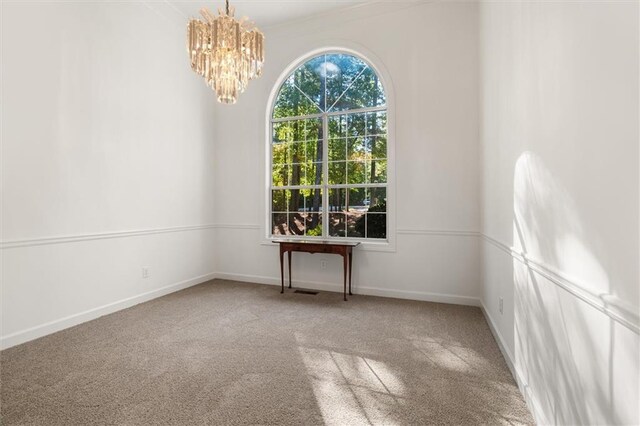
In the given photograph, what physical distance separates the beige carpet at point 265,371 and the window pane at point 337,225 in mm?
1223

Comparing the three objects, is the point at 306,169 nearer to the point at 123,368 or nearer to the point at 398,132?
the point at 398,132

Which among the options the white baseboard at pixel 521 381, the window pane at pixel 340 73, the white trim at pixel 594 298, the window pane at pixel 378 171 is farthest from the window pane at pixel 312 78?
the white trim at pixel 594 298

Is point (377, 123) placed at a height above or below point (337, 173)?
above

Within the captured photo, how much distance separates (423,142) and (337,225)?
1549 mm

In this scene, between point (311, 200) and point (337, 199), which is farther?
point (311, 200)

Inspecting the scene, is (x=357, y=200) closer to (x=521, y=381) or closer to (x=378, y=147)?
(x=378, y=147)

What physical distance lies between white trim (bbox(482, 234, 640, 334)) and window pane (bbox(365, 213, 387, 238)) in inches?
91.7

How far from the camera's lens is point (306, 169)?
462cm

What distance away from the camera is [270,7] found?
13.6 feet

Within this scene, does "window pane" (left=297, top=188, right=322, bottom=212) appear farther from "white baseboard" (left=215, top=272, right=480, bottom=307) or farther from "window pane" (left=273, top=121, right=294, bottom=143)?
"white baseboard" (left=215, top=272, right=480, bottom=307)

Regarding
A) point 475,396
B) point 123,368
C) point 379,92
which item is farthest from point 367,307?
point 379,92

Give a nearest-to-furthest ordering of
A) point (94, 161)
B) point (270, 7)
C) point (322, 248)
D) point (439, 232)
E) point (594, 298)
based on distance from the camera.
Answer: point (594, 298)
point (94, 161)
point (439, 232)
point (322, 248)
point (270, 7)

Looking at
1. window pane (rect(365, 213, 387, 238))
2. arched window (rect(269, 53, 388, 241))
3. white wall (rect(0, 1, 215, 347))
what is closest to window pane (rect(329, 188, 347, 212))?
arched window (rect(269, 53, 388, 241))

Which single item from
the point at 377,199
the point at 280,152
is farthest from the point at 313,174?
the point at 377,199
